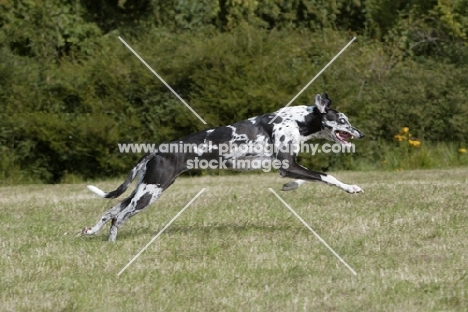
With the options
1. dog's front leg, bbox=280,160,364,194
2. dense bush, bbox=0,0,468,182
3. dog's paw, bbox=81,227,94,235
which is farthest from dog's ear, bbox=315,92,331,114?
dense bush, bbox=0,0,468,182

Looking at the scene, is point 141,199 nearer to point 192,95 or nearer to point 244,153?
point 244,153

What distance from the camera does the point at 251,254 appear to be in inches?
314

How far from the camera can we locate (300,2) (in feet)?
80.8

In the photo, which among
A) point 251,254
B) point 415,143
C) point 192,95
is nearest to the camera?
point 251,254

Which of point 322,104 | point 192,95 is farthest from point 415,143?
point 322,104

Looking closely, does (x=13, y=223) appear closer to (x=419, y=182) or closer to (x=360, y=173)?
(x=419, y=182)

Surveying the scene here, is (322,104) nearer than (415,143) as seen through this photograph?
Yes

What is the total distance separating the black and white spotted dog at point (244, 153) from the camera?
8664 mm

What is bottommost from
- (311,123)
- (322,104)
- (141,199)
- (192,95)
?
(141,199)

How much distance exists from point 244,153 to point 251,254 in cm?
131

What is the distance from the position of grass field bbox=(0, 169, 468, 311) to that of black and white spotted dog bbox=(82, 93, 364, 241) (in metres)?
0.44

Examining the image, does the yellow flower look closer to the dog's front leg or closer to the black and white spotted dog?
the black and white spotted dog

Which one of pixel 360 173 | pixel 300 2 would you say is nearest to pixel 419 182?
pixel 360 173

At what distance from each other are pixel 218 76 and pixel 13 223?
23.0ft
